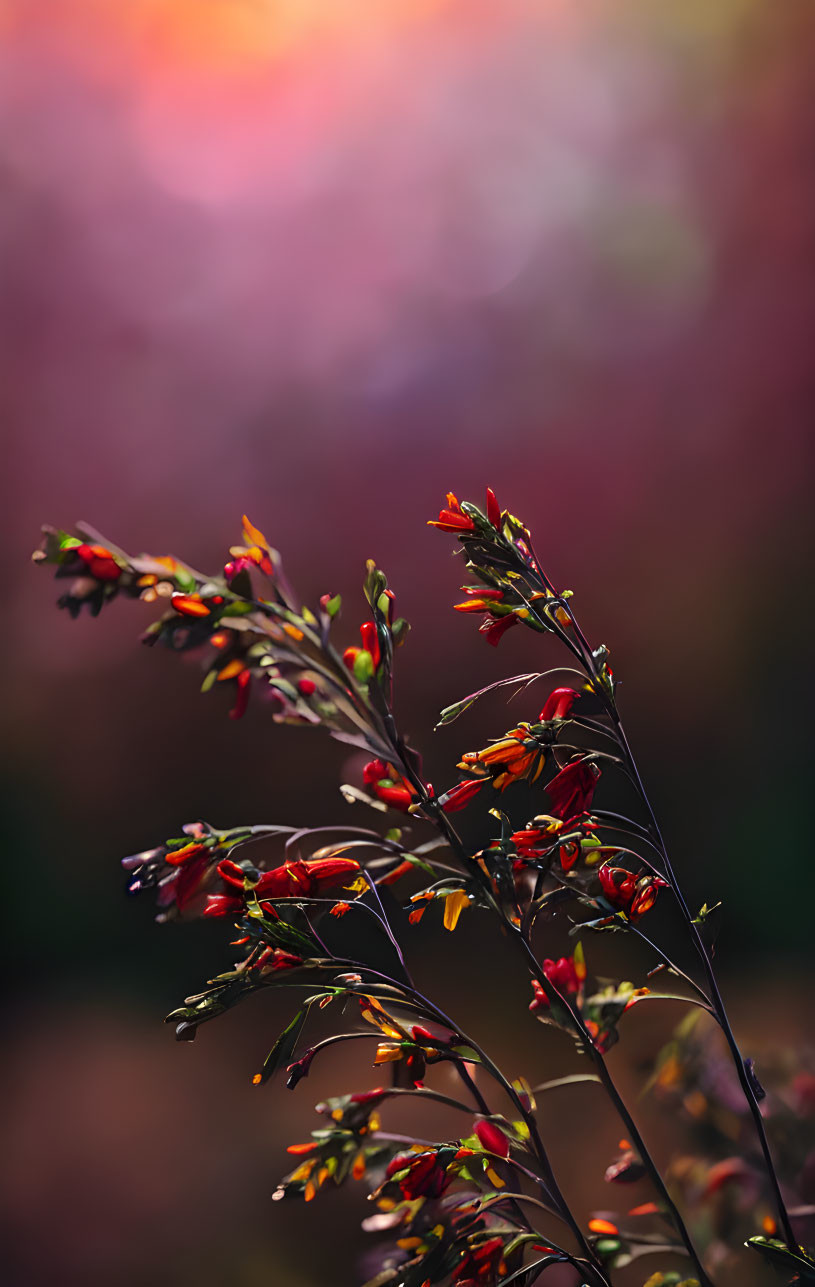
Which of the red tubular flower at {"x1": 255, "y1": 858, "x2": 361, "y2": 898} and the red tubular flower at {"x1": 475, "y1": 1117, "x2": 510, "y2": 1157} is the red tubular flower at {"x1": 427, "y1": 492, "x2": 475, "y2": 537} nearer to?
the red tubular flower at {"x1": 255, "y1": 858, "x2": 361, "y2": 898}

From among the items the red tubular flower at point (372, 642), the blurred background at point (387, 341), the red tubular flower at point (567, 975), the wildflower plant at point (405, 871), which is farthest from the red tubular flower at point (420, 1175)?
the blurred background at point (387, 341)

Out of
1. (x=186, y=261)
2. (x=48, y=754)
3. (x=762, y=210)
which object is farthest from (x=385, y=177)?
(x=48, y=754)

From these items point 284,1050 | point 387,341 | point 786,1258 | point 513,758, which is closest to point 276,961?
point 284,1050

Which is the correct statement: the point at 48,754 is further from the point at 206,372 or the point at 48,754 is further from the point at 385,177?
the point at 385,177

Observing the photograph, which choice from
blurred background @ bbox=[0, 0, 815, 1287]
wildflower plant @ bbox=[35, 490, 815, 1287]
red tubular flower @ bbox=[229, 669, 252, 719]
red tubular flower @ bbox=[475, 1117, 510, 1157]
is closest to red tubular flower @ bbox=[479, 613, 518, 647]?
wildflower plant @ bbox=[35, 490, 815, 1287]

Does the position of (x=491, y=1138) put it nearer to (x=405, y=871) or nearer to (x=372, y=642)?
(x=405, y=871)

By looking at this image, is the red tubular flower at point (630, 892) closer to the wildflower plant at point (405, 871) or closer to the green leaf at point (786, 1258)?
the wildflower plant at point (405, 871)

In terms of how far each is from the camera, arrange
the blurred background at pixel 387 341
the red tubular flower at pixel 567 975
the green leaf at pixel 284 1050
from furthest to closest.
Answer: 1. the blurred background at pixel 387 341
2. the red tubular flower at pixel 567 975
3. the green leaf at pixel 284 1050
